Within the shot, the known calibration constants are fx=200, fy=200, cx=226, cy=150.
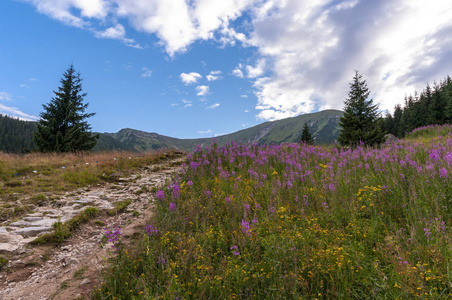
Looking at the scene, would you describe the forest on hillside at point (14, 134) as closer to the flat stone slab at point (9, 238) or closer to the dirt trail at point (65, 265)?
the flat stone slab at point (9, 238)

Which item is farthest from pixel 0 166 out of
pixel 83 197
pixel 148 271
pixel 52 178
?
pixel 148 271

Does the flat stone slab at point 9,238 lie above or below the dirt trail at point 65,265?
above

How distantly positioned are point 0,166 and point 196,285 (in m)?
13.3

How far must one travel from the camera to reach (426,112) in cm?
5738

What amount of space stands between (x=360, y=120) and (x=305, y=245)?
23536 millimetres

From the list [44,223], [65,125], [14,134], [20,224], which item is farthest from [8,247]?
[14,134]

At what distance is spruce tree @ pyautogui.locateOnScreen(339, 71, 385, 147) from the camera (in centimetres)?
2077

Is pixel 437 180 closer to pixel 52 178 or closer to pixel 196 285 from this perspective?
pixel 196 285

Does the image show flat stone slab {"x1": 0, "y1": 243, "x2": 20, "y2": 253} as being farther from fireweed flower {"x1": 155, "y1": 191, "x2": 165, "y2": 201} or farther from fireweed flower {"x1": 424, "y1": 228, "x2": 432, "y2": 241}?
fireweed flower {"x1": 424, "y1": 228, "x2": 432, "y2": 241}

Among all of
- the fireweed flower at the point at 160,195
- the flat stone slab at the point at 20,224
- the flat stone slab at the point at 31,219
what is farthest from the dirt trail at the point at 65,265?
the flat stone slab at the point at 31,219

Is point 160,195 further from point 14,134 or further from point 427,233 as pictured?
point 14,134

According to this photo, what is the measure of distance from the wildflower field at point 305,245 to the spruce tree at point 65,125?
25.0m

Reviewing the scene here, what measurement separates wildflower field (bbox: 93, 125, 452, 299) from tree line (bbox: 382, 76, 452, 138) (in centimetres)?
3645

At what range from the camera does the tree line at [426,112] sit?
4738 cm
